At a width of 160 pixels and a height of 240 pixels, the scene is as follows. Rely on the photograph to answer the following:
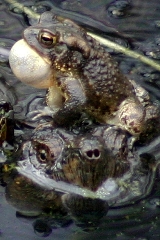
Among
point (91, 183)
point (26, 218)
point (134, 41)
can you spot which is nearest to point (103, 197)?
point (91, 183)

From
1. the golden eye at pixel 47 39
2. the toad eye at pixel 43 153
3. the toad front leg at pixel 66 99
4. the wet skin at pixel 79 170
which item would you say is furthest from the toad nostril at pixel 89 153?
the golden eye at pixel 47 39

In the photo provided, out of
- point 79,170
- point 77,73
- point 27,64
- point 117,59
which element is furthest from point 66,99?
point 117,59

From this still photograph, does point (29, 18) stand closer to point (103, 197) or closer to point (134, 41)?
point (134, 41)

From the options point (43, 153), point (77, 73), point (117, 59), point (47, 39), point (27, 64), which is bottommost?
point (117, 59)

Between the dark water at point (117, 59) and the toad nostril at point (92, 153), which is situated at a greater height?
the toad nostril at point (92, 153)

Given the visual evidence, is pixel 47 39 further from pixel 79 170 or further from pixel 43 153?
pixel 79 170

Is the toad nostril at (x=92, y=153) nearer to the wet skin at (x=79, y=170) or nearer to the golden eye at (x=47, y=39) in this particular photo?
the wet skin at (x=79, y=170)

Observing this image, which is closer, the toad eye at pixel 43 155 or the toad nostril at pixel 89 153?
the toad nostril at pixel 89 153
